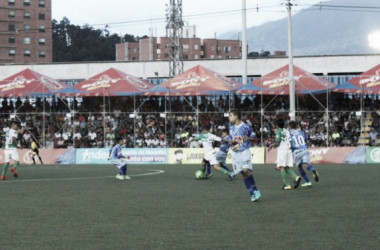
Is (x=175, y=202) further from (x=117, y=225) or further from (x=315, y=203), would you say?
(x=117, y=225)

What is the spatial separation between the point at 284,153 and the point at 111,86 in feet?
78.7

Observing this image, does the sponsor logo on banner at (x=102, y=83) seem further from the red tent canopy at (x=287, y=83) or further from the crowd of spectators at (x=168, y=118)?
the red tent canopy at (x=287, y=83)

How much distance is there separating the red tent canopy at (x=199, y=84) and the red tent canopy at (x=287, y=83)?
5.72ft

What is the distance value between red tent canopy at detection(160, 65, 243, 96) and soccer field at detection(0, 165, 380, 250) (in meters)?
19.4

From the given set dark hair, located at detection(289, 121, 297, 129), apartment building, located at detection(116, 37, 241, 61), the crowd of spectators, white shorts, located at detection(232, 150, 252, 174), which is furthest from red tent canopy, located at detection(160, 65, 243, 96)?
apartment building, located at detection(116, 37, 241, 61)

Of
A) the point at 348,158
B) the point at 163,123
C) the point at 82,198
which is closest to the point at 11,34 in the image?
the point at 163,123

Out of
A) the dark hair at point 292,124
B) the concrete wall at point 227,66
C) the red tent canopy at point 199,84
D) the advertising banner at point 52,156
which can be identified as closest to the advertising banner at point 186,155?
the red tent canopy at point 199,84

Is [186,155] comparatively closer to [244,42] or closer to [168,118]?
[168,118]

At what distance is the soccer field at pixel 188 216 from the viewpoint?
10.5m

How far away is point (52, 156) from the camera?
1610 inches

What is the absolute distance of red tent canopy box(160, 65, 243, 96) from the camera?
41.8 metres

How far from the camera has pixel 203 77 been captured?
140ft

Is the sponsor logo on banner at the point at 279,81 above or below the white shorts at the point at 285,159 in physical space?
above

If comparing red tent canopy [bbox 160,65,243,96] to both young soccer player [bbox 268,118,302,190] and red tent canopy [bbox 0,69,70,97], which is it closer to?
red tent canopy [bbox 0,69,70,97]
